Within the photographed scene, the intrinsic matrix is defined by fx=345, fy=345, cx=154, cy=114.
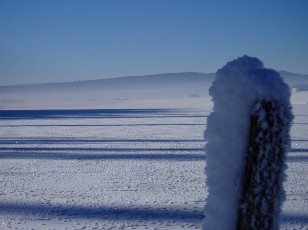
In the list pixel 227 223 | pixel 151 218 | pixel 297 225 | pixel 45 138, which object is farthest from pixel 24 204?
pixel 45 138

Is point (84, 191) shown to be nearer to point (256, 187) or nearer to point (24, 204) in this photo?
point (24, 204)

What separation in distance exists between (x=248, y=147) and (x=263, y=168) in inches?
2.8

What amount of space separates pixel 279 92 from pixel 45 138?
12491 millimetres

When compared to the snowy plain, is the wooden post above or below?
above

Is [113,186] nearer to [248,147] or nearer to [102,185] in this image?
[102,185]

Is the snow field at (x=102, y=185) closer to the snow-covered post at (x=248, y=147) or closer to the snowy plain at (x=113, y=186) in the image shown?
the snowy plain at (x=113, y=186)

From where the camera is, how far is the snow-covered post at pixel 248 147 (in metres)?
0.97

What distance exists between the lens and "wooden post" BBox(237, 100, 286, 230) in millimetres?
965

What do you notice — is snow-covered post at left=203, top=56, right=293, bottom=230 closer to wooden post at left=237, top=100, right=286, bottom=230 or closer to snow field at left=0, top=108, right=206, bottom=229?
wooden post at left=237, top=100, right=286, bottom=230

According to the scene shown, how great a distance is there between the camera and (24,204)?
16.2ft

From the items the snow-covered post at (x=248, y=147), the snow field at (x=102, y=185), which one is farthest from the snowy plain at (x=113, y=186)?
the snow-covered post at (x=248, y=147)

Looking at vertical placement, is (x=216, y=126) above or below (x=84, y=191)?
above

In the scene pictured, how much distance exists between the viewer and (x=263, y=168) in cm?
97

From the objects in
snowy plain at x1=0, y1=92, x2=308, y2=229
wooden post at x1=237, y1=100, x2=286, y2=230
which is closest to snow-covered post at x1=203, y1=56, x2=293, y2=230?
wooden post at x1=237, y1=100, x2=286, y2=230
